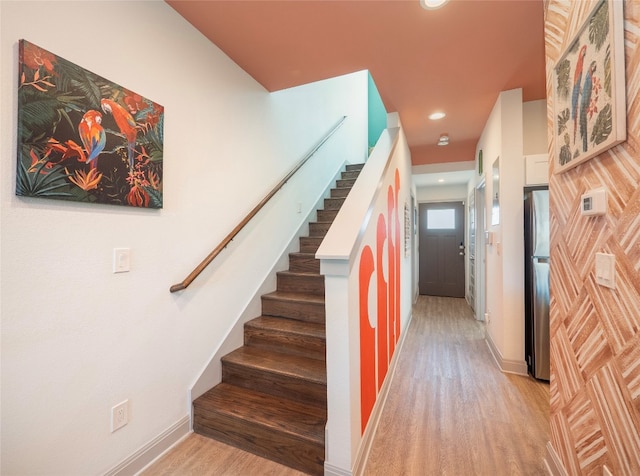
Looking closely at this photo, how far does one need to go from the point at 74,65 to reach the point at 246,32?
3.31ft

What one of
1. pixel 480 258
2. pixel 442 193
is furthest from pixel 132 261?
pixel 442 193

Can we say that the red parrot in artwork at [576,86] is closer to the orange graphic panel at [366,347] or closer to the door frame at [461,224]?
the orange graphic panel at [366,347]

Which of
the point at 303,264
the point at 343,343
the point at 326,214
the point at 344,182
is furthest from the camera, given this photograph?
the point at 344,182

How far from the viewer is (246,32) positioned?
183 centimetres

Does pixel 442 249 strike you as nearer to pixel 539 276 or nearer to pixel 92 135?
pixel 539 276

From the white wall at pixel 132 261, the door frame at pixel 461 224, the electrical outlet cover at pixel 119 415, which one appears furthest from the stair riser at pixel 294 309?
the door frame at pixel 461 224

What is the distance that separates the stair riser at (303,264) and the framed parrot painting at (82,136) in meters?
1.53

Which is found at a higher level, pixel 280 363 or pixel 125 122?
pixel 125 122

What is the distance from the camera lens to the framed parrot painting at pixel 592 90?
3.03 ft

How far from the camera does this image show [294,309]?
7.87ft

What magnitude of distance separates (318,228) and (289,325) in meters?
1.35

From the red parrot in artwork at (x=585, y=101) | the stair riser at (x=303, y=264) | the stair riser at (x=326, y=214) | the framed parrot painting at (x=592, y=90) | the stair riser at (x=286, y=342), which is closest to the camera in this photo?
the framed parrot painting at (x=592, y=90)

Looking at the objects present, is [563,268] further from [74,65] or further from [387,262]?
[74,65]

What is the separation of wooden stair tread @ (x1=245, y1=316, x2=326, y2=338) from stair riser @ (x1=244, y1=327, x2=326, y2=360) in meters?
0.03
